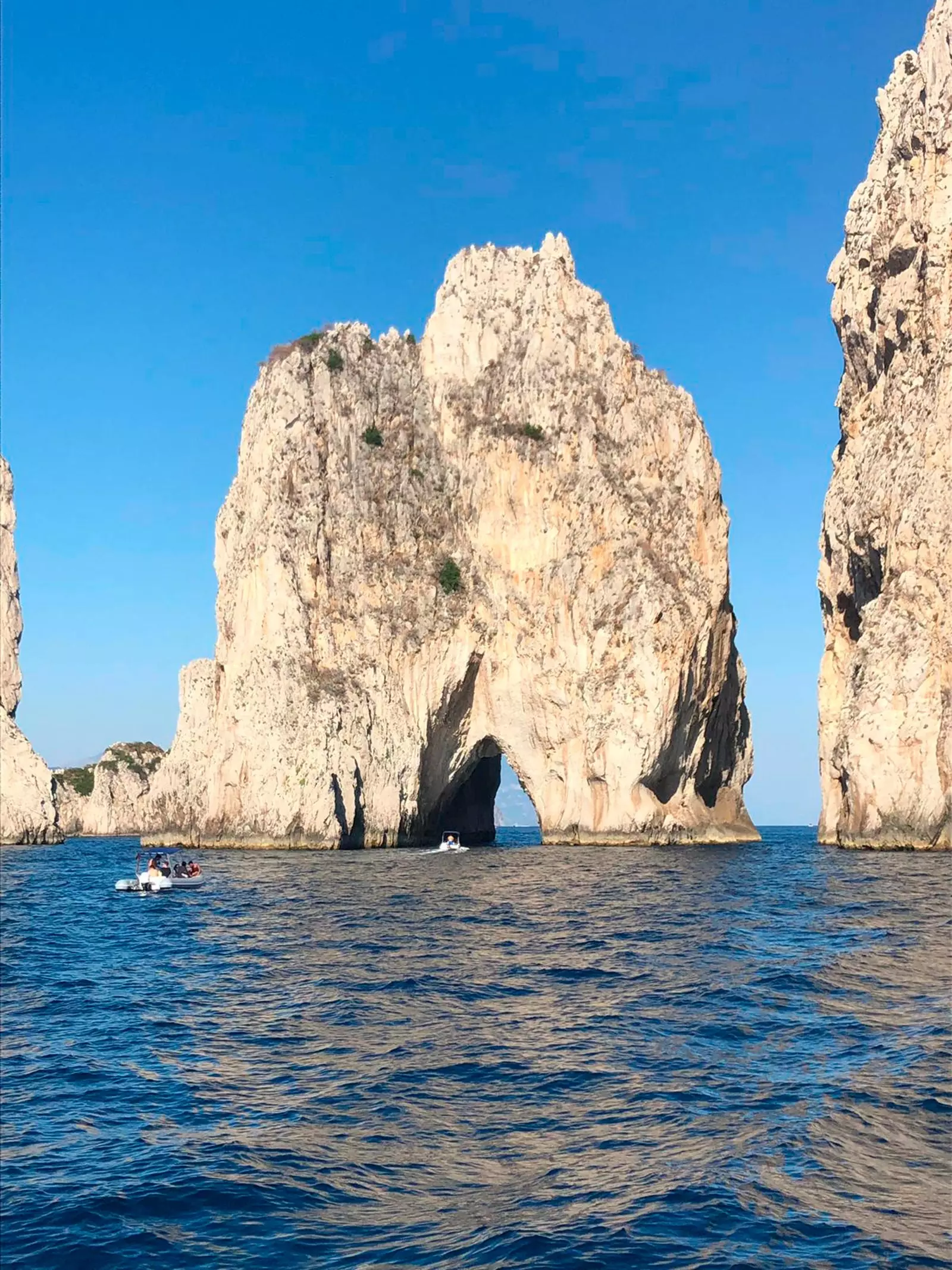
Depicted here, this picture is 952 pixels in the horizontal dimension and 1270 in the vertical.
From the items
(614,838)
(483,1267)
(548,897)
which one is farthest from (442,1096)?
(614,838)

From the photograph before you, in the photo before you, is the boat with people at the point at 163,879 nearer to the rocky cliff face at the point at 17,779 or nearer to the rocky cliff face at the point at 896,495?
the rocky cliff face at the point at 896,495

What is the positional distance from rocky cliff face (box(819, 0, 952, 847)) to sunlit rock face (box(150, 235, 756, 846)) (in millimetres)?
10562

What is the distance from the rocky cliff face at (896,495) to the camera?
224 feet

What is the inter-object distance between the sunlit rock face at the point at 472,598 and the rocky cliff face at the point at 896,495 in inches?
416

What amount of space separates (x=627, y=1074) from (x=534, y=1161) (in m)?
4.23

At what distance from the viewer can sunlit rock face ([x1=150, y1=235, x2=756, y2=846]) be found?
3238 inches

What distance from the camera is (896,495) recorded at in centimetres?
7212

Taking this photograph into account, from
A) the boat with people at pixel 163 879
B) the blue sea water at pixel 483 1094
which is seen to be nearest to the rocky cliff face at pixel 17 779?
the boat with people at pixel 163 879

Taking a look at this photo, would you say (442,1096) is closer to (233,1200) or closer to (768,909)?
(233,1200)

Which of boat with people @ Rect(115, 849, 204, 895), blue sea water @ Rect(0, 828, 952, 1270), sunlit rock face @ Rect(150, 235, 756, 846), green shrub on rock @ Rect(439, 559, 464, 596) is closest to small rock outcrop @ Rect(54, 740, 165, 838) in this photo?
sunlit rock face @ Rect(150, 235, 756, 846)

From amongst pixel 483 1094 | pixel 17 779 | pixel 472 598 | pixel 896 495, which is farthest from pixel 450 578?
pixel 483 1094

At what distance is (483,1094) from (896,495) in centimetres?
6167

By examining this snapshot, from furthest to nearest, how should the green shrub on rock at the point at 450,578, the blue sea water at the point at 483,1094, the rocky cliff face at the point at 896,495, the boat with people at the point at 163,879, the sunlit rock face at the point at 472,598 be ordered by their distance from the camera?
the green shrub on rock at the point at 450,578 → the sunlit rock face at the point at 472,598 → the rocky cliff face at the point at 896,495 → the boat with people at the point at 163,879 → the blue sea water at the point at 483,1094

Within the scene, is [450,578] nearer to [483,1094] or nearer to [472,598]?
[472,598]
